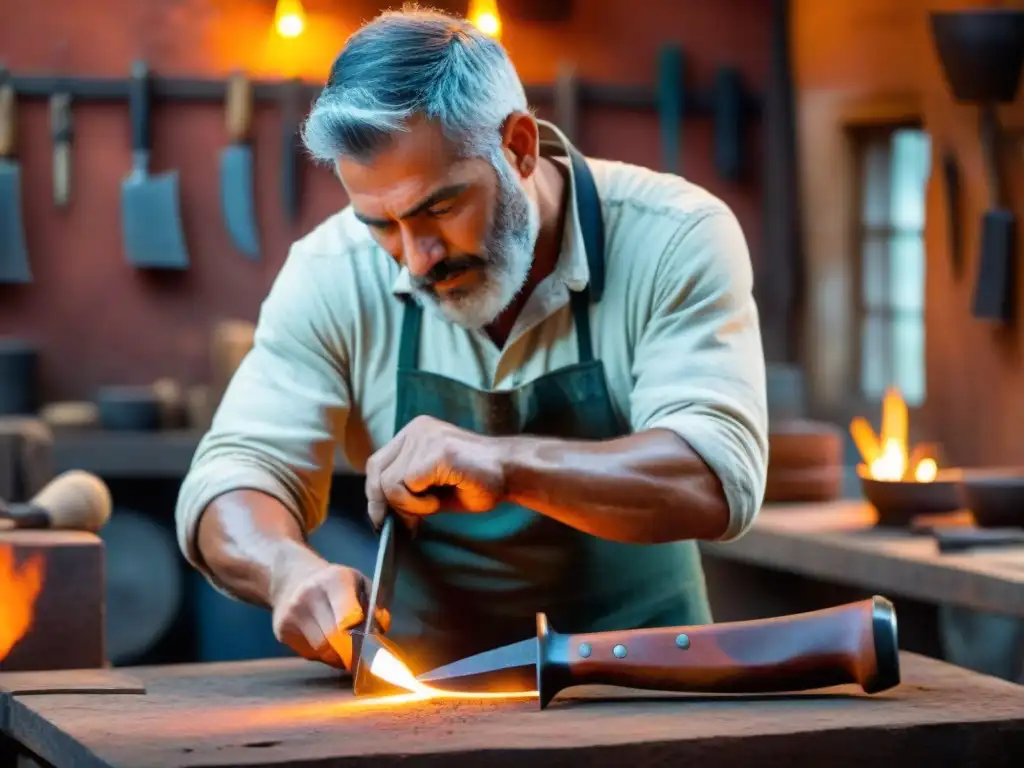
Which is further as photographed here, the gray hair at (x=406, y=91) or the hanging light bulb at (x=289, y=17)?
the hanging light bulb at (x=289, y=17)

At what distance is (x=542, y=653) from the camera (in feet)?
8.36

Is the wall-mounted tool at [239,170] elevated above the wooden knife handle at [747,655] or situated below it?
above

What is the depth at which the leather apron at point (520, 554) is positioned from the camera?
314 cm

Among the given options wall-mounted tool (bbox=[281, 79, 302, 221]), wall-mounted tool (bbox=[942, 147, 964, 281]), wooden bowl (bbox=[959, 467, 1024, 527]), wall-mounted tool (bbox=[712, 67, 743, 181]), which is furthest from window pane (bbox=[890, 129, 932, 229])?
wooden bowl (bbox=[959, 467, 1024, 527])

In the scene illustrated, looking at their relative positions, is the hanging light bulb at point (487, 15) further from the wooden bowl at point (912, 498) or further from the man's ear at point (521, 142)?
the man's ear at point (521, 142)

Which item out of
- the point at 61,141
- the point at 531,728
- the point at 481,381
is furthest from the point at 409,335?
the point at 61,141

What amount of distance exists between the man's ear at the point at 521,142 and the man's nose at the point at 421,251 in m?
0.23

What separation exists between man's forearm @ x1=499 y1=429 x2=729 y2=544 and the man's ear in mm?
517

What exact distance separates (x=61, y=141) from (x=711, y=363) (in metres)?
5.54

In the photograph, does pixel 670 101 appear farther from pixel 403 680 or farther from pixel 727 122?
pixel 403 680

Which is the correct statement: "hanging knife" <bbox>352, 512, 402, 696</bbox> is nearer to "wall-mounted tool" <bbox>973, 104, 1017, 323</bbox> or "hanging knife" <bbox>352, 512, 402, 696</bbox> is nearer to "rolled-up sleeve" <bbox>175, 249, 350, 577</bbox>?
"rolled-up sleeve" <bbox>175, 249, 350, 577</bbox>

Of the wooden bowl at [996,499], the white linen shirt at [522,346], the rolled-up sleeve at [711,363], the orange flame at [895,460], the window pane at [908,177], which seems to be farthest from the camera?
the window pane at [908,177]

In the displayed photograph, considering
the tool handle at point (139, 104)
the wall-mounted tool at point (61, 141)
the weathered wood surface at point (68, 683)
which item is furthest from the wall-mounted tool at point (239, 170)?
the weathered wood surface at point (68, 683)

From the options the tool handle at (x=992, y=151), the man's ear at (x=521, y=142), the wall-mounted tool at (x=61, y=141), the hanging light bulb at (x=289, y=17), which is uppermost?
the hanging light bulb at (x=289, y=17)
